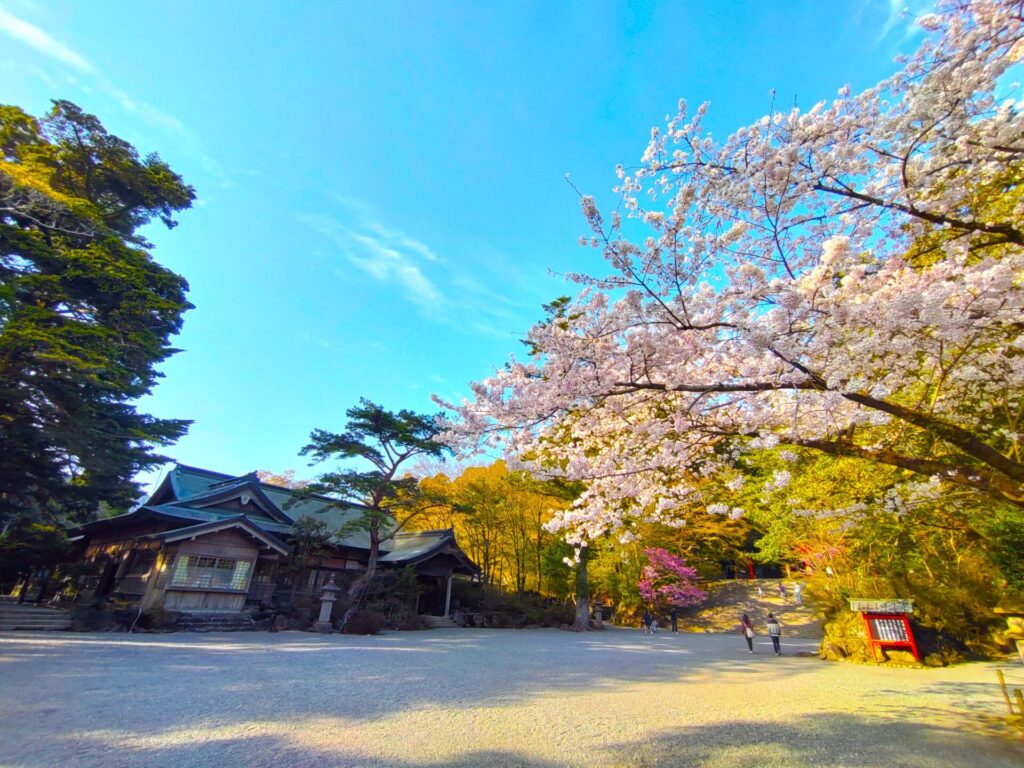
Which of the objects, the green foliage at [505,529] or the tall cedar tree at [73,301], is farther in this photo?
the green foliage at [505,529]

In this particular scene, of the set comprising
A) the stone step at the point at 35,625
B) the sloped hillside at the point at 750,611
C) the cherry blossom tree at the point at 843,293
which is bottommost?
the stone step at the point at 35,625

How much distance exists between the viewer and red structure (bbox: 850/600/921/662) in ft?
33.3

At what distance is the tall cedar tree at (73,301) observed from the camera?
9836mm

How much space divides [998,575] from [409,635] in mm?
15746

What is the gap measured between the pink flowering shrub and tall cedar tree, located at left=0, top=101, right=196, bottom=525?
17.9 metres

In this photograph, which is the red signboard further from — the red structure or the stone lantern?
the stone lantern

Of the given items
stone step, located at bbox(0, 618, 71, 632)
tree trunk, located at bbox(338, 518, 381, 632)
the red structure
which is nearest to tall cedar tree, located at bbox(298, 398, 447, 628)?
tree trunk, located at bbox(338, 518, 381, 632)

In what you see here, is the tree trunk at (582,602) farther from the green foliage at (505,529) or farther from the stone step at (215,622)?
the stone step at (215,622)

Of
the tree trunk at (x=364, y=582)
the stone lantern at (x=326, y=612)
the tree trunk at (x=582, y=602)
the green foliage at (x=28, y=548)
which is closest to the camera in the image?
the green foliage at (x=28, y=548)

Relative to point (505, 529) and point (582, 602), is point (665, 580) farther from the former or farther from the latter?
point (505, 529)

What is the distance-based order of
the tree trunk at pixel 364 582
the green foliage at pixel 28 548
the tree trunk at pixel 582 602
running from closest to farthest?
the green foliage at pixel 28 548 → the tree trunk at pixel 364 582 → the tree trunk at pixel 582 602

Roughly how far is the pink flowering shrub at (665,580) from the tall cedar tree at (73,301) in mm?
17924

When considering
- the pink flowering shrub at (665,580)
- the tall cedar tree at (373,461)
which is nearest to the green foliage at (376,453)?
the tall cedar tree at (373,461)

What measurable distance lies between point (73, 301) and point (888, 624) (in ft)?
70.4
